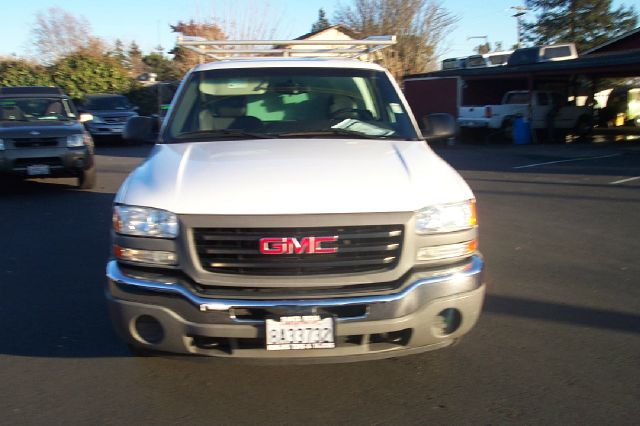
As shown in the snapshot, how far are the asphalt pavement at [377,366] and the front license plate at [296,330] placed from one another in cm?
40

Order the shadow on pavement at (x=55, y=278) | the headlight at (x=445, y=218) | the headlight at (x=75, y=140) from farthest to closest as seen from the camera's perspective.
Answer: the headlight at (x=75, y=140), the shadow on pavement at (x=55, y=278), the headlight at (x=445, y=218)

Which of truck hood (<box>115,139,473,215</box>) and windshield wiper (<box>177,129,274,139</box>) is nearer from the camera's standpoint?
truck hood (<box>115,139,473,215</box>)

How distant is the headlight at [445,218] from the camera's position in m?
3.44

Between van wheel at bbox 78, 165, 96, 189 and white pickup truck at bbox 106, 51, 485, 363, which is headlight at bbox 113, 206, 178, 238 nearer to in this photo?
white pickup truck at bbox 106, 51, 485, 363

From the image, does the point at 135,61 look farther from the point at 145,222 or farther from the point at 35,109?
the point at 145,222

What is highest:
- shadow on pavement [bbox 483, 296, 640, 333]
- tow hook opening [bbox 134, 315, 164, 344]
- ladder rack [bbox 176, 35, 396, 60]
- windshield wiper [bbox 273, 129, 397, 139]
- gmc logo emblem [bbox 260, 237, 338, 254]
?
ladder rack [bbox 176, 35, 396, 60]

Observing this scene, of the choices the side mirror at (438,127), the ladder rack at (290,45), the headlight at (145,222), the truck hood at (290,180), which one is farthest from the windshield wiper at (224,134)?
the ladder rack at (290,45)

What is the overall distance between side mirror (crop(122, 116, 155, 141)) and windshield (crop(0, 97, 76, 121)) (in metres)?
7.06

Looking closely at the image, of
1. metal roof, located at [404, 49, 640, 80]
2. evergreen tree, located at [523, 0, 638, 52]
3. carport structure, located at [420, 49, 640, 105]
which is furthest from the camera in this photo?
evergreen tree, located at [523, 0, 638, 52]

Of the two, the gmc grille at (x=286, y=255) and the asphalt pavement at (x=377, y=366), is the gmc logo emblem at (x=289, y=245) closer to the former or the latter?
the gmc grille at (x=286, y=255)

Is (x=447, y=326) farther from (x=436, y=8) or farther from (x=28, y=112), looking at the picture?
(x=436, y=8)

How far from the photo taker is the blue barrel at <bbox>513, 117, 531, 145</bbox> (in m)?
22.4

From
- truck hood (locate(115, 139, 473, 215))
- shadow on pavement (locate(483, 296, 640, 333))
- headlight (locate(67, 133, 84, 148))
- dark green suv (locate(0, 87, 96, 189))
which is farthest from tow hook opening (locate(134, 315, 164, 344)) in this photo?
headlight (locate(67, 133, 84, 148))

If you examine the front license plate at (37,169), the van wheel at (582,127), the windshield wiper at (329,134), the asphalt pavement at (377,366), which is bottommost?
the van wheel at (582,127)
